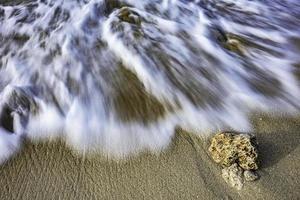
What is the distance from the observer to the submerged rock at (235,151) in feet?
7.82

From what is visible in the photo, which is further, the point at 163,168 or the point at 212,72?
the point at 212,72

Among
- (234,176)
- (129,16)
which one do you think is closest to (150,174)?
(234,176)

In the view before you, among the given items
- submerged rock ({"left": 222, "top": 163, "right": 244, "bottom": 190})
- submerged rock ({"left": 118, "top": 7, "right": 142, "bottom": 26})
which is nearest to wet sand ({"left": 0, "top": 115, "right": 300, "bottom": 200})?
submerged rock ({"left": 222, "top": 163, "right": 244, "bottom": 190})

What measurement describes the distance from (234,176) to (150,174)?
54 cm

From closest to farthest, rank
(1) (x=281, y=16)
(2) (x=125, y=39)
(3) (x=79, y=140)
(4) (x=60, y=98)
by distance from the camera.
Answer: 1. (3) (x=79, y=140)
2. (4) (x=60, y=98)
3. (2) (x=125, y=39)
4. (1) (x=281, y=16)

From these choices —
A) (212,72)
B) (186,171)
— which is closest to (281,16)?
(212,72)

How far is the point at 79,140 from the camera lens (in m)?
2.67

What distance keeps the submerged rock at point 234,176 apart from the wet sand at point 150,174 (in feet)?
0.11

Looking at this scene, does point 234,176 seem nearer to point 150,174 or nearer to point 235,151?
point 235,151

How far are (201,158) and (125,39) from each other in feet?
5.36

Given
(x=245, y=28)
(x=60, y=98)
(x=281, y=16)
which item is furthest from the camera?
(x=281, y=16)

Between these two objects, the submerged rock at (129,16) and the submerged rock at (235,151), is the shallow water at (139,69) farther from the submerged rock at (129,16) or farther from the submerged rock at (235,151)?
the submerged rock at (235,151)

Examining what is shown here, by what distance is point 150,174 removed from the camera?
247 cm

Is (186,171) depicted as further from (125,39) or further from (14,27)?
(14,27)
